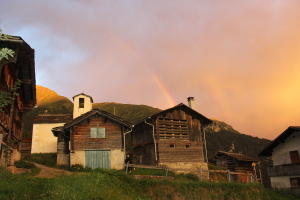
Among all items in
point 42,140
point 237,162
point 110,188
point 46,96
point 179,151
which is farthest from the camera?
point 46,96

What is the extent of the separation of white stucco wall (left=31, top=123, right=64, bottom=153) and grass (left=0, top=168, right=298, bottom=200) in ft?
77.0

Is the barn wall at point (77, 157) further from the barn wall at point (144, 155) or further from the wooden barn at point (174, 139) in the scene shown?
the barn wall at point (144, 155)

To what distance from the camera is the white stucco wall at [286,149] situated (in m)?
32.7

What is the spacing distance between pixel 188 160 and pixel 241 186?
30.7 feet

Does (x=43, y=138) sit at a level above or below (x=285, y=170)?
above

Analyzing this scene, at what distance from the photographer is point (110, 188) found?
16484 mm

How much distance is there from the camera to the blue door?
1013 inches

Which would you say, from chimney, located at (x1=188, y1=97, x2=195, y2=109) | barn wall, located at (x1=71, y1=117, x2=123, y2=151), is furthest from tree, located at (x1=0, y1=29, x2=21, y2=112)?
chimney, located at (x1=188, y1=97, x2=195, y2=109)

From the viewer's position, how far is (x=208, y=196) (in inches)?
811

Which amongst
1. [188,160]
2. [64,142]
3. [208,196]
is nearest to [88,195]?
[208,196]

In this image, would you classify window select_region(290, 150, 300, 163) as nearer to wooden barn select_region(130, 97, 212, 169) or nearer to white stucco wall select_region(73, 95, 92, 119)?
wooden barn select_region(130, 97, 212, 169)

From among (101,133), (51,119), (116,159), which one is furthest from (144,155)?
(51,119)

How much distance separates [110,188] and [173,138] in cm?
1620

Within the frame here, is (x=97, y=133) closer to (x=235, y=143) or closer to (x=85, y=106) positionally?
(x=85, y=106)
